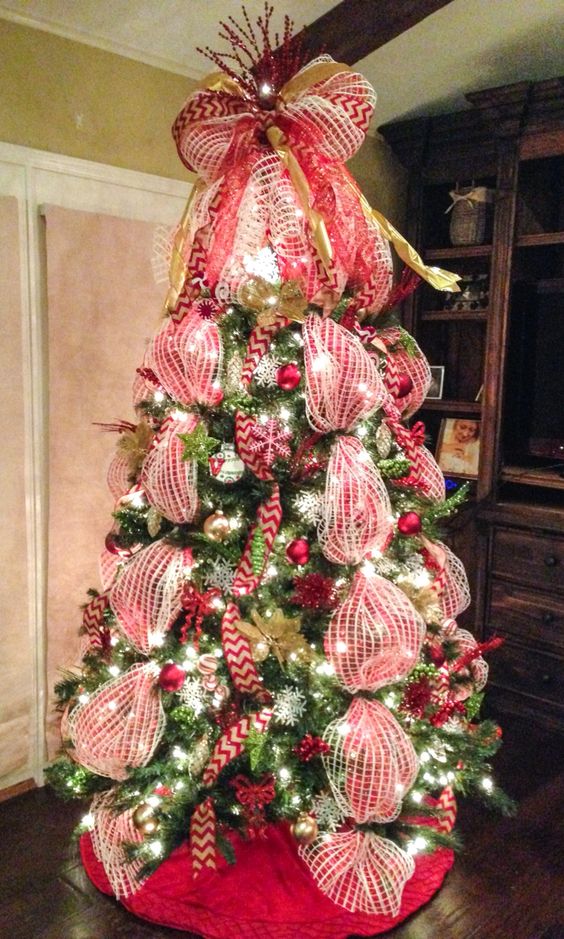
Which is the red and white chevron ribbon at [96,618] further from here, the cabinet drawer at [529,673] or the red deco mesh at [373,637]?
the cabinet drawer at [529,673]

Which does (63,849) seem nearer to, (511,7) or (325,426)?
(325,426)

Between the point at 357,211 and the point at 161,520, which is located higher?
the point at 357,211

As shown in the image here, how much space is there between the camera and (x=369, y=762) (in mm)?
1493

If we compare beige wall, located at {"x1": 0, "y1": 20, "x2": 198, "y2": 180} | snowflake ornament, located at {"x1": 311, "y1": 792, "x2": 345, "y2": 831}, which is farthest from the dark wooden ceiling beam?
snowflake ornament, located at {"x1": 311, "y1": 792, "x2": 345, "y2": 831}

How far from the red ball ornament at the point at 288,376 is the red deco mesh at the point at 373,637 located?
432 mm

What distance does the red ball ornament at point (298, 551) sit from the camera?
1.58 m

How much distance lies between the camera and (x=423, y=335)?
10.3 feet

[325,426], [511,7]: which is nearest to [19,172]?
[325,426]

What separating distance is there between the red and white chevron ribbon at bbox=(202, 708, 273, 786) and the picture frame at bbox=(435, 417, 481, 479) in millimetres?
1602

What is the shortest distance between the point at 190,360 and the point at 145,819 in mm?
972

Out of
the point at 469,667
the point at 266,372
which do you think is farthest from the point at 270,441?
the point at 469,667

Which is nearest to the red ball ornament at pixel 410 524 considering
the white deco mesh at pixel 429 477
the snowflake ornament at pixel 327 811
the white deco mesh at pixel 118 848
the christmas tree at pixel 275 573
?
the christmas tree at pixel 275 573

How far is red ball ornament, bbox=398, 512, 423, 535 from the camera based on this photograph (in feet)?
5.43

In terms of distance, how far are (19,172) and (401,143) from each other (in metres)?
1.56
